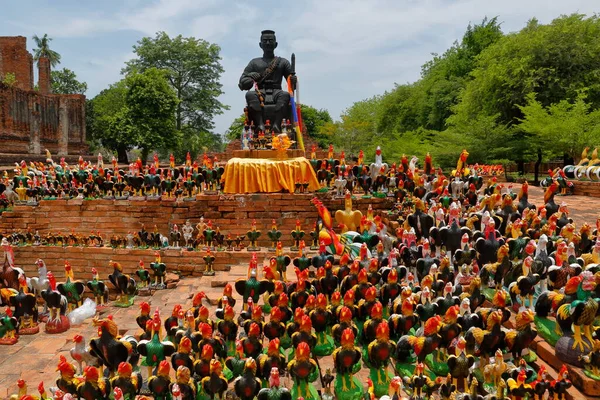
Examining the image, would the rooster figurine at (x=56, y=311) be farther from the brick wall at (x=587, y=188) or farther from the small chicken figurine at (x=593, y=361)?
the brick wall at (x=587, y=188)

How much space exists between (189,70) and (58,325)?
1112 inches

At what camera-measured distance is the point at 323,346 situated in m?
5.12

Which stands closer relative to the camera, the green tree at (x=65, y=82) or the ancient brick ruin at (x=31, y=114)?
the ancient brick ruin at (x=31, y=114)

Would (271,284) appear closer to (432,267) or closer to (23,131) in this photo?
(432,267)

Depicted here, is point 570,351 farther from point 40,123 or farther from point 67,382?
point 40,123

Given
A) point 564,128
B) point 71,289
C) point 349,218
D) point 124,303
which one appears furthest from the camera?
point 564,128

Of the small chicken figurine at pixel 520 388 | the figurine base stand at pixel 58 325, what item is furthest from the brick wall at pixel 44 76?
the small chicken figurine at pixel 520 388

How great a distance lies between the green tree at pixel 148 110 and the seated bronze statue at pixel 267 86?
11941 millimetres

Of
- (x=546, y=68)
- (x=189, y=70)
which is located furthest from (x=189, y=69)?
(x=546, y=68)

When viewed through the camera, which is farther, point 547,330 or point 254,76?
point 254,76

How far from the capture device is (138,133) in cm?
2606

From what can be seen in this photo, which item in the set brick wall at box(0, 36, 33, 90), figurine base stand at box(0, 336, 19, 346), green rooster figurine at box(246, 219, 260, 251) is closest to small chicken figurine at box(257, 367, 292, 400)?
figurine base stand at box(0, 336, 19, 346)

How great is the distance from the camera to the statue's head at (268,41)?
53.1ft

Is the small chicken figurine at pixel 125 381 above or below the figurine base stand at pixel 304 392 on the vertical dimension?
above
